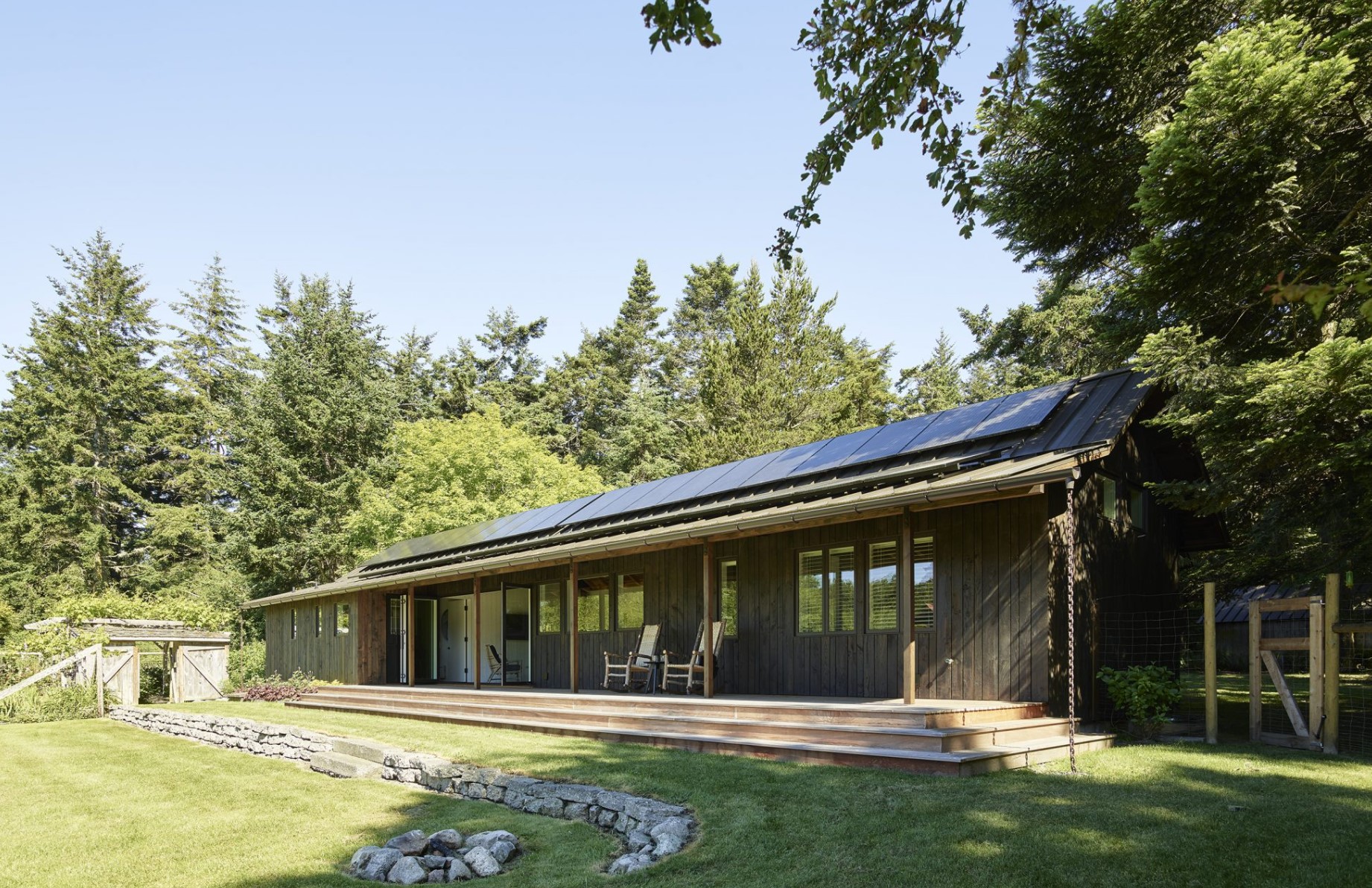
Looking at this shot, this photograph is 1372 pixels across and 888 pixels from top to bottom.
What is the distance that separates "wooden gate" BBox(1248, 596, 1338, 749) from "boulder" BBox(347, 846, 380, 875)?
8.03m

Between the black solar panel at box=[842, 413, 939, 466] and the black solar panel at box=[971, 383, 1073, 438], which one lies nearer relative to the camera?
the black solar panel at box=[971, 383, 1073, 438]

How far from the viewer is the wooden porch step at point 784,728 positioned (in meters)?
7.69

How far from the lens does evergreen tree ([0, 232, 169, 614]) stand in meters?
33.2

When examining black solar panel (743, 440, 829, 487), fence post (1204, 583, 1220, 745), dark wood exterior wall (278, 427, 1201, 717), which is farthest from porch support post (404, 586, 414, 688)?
fence post (1204, 583, 1220, 745)

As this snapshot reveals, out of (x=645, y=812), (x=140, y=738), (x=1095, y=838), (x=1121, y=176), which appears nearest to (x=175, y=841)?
(x=645, y=812)

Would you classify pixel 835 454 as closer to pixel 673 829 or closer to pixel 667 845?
pixel 673 829

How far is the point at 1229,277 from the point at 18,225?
21545mm

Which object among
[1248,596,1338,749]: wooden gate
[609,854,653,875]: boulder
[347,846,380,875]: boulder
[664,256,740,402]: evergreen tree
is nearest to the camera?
[609,854,653,875]: boulder

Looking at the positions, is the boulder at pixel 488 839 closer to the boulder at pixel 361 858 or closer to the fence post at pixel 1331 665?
the boulder at pixel 361 858

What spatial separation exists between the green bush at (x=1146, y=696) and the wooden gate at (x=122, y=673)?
18.8m

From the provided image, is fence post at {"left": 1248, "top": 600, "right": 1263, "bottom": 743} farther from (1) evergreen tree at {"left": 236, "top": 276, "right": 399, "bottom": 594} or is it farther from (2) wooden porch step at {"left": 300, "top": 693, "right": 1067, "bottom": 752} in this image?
(1) evergreen tree at {"left": 236, "top": 276, "right": 399, "bottom": 594}

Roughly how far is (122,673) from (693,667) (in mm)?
14239

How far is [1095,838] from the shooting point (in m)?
5.45

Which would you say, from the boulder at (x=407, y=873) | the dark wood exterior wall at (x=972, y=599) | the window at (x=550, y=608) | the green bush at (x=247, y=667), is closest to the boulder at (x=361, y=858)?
the boulder at (x=407, y=873)
